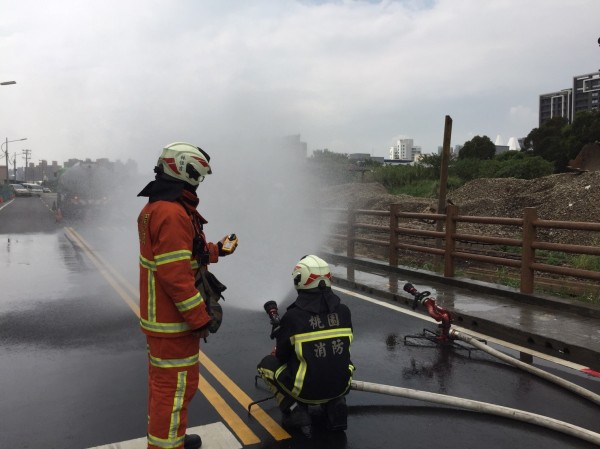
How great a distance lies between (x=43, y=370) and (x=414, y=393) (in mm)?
3666

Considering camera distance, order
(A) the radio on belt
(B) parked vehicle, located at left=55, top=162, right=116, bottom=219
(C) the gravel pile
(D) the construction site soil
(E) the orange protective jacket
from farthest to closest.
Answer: (B) parked vehicle, located at left=55, top=162, right=116, bottom=219 → (C) the gravel pile → (D) the construction site soil → (A) the radio on belt → (E) the orange protective jacket

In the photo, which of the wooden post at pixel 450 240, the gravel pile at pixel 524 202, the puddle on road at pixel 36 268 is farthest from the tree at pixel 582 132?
the puddle on road at pixel 36 268

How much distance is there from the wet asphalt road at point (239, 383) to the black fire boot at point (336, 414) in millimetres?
73

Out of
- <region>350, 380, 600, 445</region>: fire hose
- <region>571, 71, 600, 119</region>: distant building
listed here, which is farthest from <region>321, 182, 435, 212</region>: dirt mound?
<region>571, 71, 600, 119</region>: distant building

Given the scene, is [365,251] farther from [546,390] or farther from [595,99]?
[595,99]

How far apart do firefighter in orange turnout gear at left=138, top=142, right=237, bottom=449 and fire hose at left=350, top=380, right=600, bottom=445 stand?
170cm

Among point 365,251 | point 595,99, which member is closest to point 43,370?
point 365,251

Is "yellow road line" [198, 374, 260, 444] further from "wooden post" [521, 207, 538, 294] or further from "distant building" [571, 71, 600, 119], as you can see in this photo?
"distant building" [571, 71, 600, 119]

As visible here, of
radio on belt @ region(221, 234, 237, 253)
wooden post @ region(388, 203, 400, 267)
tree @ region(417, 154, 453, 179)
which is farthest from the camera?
tree @ region(417, 154, 453, 179)

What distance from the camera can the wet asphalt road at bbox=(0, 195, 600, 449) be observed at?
3.86 m

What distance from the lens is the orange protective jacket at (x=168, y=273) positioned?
9.78ft

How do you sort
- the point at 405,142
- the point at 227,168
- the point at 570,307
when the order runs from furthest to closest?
1. the point at 405,142
2. the point at 227,168
3. the point at 570,307

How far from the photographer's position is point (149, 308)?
3.13 m

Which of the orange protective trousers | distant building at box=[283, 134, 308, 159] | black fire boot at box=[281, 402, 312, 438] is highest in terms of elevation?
distant building at box=[283, 134, 308, 159]
